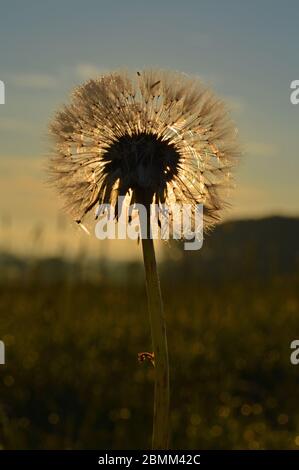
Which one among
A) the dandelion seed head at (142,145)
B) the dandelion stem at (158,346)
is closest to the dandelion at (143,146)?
the dandelion seed head at (142,145)

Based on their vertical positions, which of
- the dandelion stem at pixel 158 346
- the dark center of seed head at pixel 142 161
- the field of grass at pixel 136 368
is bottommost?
the field of grass at pixel 136 368

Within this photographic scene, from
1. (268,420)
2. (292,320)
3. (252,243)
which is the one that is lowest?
(268,420)

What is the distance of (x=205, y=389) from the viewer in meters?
5.01

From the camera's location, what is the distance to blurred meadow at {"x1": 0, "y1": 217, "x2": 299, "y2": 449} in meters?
4.27

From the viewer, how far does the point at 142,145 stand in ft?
5.77

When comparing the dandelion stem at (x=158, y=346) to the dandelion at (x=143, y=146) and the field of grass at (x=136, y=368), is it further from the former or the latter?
the field of grass at (x=136, y=368)

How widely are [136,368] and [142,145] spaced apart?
361 cm

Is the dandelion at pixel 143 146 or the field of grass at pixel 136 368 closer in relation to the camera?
the dandelion at pixel 143 146

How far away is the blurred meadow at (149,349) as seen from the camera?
14.0ft

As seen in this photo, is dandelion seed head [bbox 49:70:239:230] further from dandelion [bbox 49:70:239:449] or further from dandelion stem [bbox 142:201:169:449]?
dandelion stem [bbox 142:201:169:449]

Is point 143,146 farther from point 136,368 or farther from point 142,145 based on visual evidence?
point 136,368
